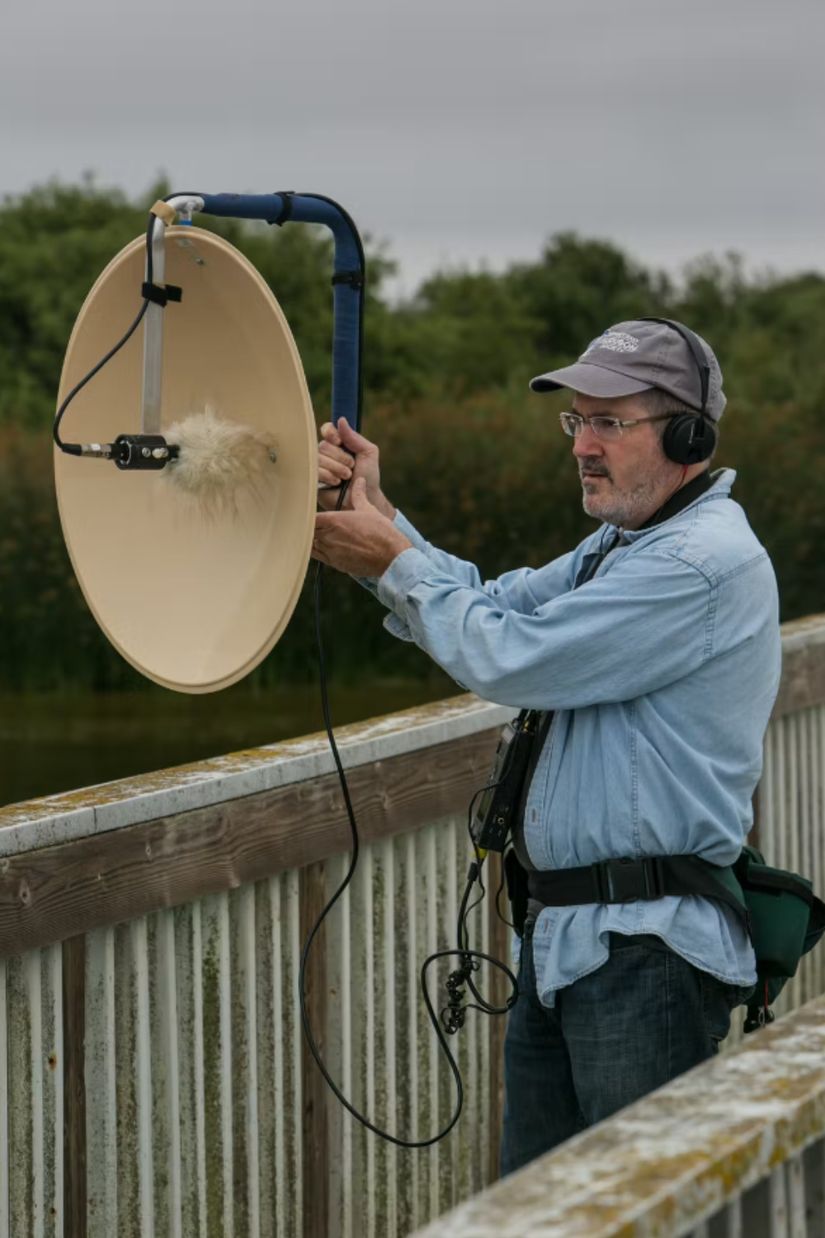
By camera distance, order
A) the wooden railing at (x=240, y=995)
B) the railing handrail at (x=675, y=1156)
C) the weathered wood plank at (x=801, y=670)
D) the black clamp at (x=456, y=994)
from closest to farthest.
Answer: the railing handrail at (x=675, y=1156)
the wooden railing at (x=240, y=995)
the black clamp at (x=456, y=994)
the weathered wood plank at (x=801, y=670)

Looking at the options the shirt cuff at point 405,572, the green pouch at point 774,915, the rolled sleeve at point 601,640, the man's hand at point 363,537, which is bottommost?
the green pouch at point 774,915

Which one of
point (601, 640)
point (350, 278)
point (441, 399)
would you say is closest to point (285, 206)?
point (350, 278)

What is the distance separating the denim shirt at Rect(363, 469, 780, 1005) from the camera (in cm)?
279

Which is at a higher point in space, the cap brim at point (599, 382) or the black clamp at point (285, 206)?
the black clamp at point (285, 206)

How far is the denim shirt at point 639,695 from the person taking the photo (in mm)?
2791

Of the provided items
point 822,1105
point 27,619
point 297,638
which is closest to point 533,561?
point 297,638

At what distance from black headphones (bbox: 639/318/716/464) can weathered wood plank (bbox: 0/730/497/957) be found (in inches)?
36.0

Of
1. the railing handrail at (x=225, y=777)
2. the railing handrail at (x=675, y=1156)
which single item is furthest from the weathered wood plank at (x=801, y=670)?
the railing handrail at (x=675, y=1156)

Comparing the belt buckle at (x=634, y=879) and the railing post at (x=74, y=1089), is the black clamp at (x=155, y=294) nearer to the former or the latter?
the railing post at (x=74, y=1089)

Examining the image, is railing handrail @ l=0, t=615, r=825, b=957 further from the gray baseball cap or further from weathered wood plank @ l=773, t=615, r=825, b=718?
weathered wood plank @ l=773, t=615, r=825, b=718

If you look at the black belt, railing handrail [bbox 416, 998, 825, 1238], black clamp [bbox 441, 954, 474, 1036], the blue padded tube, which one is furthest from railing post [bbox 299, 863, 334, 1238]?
railing handrail [bbox 416, 998, 825, 1238]

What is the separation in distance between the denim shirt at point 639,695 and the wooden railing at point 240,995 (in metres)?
0.55

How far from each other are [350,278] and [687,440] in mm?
602

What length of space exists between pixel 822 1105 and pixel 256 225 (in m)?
23.2
